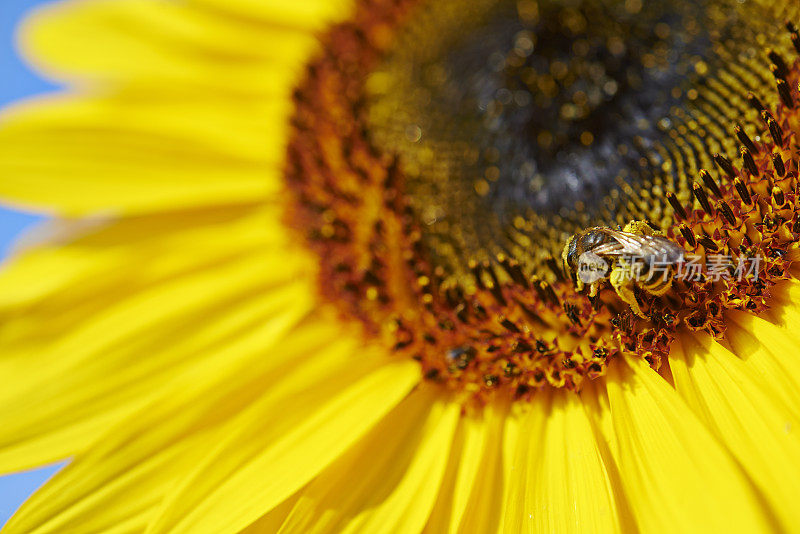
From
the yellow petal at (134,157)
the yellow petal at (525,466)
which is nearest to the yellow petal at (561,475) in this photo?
the yellow petal at (525,466)

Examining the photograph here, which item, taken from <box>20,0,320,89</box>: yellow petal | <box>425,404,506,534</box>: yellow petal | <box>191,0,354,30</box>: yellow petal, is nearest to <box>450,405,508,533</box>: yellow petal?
<box>425,404,506,534</box>: yellow petal

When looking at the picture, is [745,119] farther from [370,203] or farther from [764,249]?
[370,203]

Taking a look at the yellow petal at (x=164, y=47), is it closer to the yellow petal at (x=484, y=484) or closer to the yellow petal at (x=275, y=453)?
the yellow petal at (x=275, y=453)

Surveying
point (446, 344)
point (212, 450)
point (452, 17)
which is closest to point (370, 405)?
point (446, 344)

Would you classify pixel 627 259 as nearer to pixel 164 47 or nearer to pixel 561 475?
pixel 561 475

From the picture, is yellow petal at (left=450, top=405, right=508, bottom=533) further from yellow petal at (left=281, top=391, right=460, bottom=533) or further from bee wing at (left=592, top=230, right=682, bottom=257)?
bee wing at (left=592, top=230, right=682, bottom=257)

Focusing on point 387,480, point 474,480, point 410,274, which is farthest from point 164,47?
point 474,480
